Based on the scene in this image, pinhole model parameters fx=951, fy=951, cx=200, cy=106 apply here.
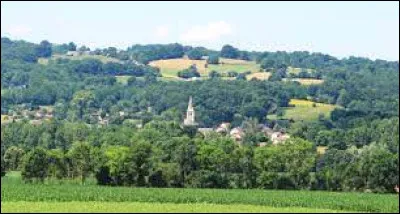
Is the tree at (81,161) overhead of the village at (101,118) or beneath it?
overhead

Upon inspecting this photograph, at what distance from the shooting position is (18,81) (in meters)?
196

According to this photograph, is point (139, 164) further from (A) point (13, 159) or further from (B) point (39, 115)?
(B) point (39, 115)

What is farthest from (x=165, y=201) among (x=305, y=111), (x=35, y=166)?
(x=305, y=111)

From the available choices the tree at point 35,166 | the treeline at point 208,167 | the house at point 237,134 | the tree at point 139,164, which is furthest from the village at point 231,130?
the tree at point 35,166

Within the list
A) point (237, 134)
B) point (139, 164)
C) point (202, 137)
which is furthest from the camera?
point (237, 134)

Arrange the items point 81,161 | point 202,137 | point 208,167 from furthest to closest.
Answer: point 202,137
point 208,167
point 81,161

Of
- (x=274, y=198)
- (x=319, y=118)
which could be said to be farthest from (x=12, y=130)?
(x=274, y=198)

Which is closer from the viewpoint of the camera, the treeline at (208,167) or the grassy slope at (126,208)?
the grassy slope at (126,208)

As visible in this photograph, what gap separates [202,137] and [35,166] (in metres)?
34.4

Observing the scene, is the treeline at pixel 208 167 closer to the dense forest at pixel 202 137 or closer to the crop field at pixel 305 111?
the dense forest at pixel 202 137

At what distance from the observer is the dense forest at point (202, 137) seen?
70312mm

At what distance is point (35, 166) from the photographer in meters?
69.6

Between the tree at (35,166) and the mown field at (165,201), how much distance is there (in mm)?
11510

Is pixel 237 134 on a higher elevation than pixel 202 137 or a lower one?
lower
